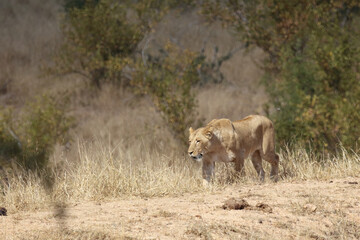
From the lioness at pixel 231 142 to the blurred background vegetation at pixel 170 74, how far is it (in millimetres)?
2179

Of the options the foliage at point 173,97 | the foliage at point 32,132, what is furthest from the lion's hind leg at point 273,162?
the foliage at point 173,97

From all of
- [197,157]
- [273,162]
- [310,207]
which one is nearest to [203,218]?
[310,207]

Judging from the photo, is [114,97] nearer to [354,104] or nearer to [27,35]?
[27,35]

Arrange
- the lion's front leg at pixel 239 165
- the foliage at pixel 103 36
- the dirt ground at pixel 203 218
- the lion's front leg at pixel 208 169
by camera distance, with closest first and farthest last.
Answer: the dirt ground at pixel 203 218 → the lion's front leg at pixel 208 169 → the lion's front leg at pixel 239 165 → the foliage at pixel 103 36

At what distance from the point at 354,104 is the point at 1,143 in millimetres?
6824

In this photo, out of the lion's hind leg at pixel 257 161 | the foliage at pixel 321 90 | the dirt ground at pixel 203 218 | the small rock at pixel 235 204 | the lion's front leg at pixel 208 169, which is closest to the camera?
the dirt ground at pixel 203 218

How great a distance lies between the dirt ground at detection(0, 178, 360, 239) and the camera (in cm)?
568

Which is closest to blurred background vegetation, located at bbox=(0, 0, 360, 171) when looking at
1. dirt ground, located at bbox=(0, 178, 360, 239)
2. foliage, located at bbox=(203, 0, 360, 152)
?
foliage, located at bbox=(203, 0, 360, 152)

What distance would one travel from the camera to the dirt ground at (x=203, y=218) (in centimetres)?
568

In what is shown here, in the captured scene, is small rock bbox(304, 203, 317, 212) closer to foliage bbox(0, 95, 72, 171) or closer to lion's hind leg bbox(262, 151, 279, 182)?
lion's hind leg bbox(262, 151, 279, 182)

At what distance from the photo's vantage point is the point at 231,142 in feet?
26.4

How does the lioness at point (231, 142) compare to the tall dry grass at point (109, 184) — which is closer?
the tall dry grass at point (109, 184)

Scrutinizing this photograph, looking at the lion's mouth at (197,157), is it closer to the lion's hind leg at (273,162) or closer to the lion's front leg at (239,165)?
the lion's front leg at (239,165)

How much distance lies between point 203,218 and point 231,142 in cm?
210
